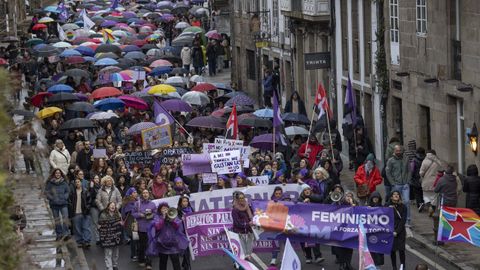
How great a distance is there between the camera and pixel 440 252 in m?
23.4

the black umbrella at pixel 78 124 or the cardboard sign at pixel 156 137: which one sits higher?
the cardboard sign at pixel 156 137

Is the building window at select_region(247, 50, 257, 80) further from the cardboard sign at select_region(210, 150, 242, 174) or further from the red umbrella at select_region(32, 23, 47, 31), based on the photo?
the cardboard sign at select_region(210, 150, 242, 174)

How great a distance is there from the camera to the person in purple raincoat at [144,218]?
2215cm

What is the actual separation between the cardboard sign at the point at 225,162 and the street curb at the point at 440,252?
325 cm

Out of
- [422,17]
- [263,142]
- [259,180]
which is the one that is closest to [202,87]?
[422,17]

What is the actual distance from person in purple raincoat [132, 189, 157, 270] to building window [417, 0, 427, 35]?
10768 millimetres

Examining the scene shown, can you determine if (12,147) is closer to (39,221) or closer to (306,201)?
(306,201)

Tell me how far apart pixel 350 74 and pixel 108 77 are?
8517mm

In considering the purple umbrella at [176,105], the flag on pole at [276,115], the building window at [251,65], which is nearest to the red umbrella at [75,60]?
the building window at [251,65]

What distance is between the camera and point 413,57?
32.2 m

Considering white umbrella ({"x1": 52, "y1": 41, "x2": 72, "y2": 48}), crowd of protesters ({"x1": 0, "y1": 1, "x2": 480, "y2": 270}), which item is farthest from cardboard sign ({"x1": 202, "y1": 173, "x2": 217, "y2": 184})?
white umbrella ({"x1": 52, "y1": 41, "x2": 72, "y2": 48})

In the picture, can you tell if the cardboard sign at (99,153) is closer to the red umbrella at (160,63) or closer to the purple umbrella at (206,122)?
the purple umbrella at (206,122)

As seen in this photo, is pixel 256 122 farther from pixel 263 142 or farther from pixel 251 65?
pixel 251 65

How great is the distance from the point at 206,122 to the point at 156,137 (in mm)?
4626
